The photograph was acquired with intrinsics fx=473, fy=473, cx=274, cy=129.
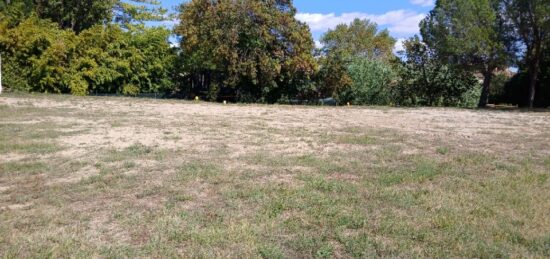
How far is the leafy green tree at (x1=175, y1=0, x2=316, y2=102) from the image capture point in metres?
18.4

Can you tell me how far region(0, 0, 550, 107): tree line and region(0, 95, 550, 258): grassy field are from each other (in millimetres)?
10021

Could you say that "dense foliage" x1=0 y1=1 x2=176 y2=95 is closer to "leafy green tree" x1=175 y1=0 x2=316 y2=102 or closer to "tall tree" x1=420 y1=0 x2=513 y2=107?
"leafy green tree" x1=175 y1=0 x2=316 y2=102

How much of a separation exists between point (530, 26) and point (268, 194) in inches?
654

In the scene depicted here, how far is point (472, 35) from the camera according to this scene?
1720 cm

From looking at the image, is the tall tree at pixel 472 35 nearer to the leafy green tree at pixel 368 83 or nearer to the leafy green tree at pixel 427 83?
the leafy green tree at pixel 427 83

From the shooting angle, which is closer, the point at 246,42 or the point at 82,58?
the point at 82,58

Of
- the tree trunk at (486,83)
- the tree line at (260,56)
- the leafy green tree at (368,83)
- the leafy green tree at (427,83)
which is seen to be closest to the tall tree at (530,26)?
the tree line at (260,56)

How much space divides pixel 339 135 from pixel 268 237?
532 cm

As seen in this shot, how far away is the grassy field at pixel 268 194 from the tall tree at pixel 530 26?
32.2ft

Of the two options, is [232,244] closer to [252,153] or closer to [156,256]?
[156,256]

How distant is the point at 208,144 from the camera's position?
7434 millimetres

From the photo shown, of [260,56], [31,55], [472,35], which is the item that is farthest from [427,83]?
[31,55]

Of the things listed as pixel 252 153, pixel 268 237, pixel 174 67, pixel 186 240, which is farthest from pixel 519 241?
pixel 174 67

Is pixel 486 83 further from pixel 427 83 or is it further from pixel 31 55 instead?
pixel 31 55
